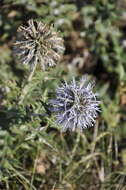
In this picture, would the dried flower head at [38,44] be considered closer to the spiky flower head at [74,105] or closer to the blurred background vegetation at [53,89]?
the blurred background vegetation at [53,89]

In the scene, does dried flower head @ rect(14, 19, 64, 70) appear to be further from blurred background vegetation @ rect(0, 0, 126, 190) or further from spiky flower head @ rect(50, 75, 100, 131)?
spiky flower head @ rect(50, 75, 100, 131)

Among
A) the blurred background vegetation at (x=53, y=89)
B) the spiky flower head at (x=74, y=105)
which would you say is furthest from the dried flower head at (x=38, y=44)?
the spiky flower head at (x=74, y=105)

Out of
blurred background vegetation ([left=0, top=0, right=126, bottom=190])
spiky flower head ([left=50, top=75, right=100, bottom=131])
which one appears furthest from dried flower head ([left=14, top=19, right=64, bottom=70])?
spiky flower head ([left=50, top=75, right=100, bottom=131])

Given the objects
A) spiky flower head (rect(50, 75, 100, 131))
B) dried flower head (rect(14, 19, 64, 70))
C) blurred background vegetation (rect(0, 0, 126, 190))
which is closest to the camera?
spiky flower head (rect(50, 75, 100, 131))

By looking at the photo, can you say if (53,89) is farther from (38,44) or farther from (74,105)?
(74,105)

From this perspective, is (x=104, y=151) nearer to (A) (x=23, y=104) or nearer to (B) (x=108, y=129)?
(B) (x=108, y=129)

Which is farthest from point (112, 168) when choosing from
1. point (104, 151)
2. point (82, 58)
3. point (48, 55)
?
point (48, 55)
